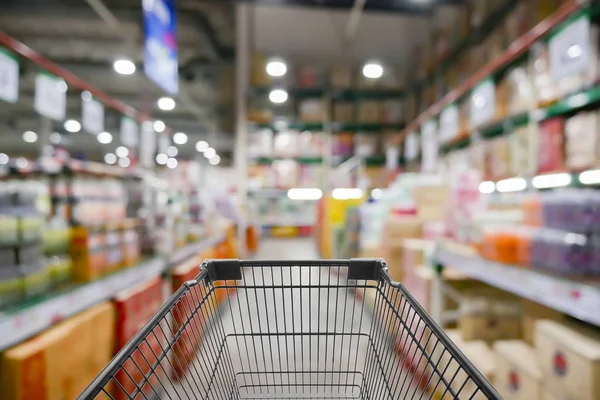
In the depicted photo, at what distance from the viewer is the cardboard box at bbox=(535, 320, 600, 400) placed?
45.7 inches

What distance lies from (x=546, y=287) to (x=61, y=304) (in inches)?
63.9

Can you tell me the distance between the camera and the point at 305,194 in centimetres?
805

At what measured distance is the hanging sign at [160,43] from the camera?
3.61m

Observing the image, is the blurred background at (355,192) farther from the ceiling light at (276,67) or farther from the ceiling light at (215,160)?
the ceiling light at (215,160)

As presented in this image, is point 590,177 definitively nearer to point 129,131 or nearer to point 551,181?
point 551,181

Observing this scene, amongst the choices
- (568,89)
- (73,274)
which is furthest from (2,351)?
(568,89)

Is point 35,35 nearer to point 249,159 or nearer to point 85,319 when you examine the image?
point 249,159

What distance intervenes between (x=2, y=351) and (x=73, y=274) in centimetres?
63

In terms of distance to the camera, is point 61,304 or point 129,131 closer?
point 61,304

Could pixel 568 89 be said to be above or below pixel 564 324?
above

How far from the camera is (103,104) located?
2537 mm

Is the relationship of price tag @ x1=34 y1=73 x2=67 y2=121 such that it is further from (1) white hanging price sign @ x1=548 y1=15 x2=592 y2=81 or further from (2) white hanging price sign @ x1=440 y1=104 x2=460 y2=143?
(2) white hanging price sign @ x1=440 y1=104 x2=460 y2=143

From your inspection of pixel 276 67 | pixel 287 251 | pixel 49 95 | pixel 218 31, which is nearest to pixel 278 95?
pixel 276 67

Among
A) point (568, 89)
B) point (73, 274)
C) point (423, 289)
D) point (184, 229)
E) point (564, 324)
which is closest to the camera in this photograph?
point (564, 324)
